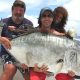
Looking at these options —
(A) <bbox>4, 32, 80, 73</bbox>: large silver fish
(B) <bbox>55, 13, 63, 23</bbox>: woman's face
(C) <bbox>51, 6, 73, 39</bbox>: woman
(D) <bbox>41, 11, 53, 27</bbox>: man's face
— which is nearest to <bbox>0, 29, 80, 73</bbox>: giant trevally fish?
(A) <bbox>4, 32, 80, 73</bbox>: large silver fish

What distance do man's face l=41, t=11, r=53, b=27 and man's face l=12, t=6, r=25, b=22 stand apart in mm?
684

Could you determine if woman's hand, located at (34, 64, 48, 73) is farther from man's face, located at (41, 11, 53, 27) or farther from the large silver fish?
man's face, located at (41, 11, 53, 27)

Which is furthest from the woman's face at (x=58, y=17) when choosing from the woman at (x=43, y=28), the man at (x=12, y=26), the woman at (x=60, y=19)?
the man at (x=12, y=26)

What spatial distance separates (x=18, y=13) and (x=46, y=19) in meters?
0.78

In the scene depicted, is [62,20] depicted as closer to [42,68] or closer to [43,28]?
[43,28]

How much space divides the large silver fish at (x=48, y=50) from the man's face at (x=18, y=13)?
0.73 m

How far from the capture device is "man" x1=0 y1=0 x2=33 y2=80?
217 inches

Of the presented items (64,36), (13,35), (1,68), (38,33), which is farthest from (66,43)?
(1,68)

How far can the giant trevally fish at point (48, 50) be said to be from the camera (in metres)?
5.18

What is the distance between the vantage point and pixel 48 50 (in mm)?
5199

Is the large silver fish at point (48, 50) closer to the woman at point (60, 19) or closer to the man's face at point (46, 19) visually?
the man's face at point (46, 19)

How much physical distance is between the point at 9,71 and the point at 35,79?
0.51 m

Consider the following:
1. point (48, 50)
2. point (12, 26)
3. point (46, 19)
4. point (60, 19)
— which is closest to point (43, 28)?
point (46, 19)

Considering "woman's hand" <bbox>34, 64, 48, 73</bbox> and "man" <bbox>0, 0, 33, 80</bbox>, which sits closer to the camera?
"woman's hand" <bbox>34, 64, 48, 73</bbox>
